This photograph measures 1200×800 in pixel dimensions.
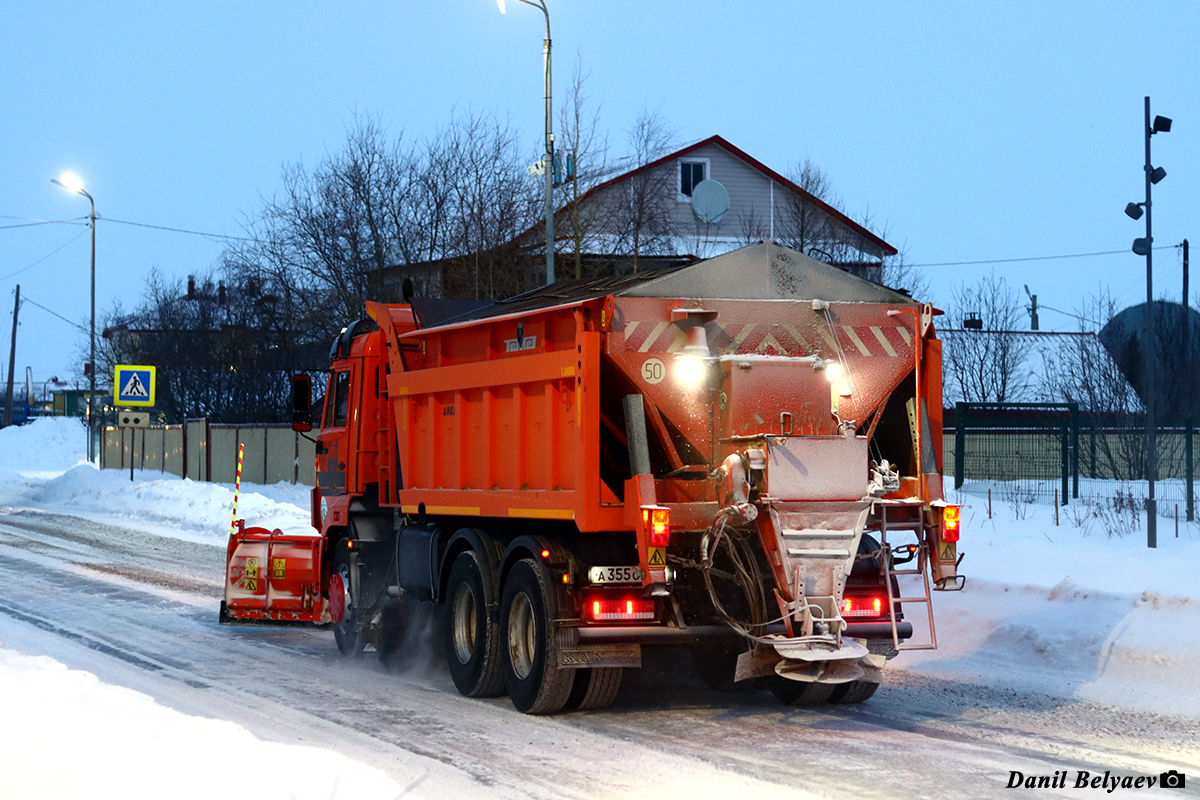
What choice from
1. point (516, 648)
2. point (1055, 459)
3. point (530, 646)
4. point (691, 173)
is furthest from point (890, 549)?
point (691, 173)

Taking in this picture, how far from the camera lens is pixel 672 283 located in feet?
27.8

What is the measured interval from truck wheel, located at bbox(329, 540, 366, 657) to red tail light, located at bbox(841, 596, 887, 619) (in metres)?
4.90

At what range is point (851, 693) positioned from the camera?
29.8ft

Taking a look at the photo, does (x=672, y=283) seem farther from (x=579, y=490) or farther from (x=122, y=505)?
(x=122, y=505)

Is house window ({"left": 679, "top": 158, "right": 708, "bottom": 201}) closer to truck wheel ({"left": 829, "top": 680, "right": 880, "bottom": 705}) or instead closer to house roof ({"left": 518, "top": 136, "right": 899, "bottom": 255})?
house roof ({"left": 518, "top": 136, "right": 899, "bottom": 255})

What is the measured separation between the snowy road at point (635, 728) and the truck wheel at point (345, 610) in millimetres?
267

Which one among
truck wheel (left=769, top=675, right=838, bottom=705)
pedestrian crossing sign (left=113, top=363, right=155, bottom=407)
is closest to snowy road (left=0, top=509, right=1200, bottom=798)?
truck wheel (left=769, top=675, right=838, bottom=705)

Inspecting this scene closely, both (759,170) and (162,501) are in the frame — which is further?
(759,170)

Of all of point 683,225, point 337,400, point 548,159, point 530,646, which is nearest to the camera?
point 530,646

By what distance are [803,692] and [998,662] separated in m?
2.31

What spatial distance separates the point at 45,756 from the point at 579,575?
11.2 feet

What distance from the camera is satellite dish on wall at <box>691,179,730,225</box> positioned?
125ft

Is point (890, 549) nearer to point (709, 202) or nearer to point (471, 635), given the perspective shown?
point (471, 635)

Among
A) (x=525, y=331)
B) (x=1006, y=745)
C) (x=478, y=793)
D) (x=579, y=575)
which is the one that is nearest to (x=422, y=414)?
(x=525, y=331)
